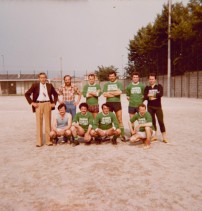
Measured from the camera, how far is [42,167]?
509cm

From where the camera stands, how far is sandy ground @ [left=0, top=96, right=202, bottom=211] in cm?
350

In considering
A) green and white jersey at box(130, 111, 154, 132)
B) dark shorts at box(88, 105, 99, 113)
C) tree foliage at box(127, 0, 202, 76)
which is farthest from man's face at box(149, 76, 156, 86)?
tree foliage at box(127, 0, 202, 76)

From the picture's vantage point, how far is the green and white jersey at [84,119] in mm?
7123

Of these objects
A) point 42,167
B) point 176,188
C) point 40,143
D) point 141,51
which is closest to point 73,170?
point 42,167

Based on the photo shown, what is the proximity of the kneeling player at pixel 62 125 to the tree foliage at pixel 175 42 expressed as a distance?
24.3 m

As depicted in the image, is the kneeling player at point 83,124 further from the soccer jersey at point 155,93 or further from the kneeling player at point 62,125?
the soccer jersey at point 155,93

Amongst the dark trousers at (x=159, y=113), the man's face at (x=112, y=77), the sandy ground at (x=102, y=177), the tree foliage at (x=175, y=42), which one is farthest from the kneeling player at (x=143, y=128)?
the tree foliage at (x=175, y=42)

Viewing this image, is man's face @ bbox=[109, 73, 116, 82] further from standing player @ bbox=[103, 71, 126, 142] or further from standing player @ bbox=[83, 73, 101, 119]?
standing player @ bbox=[83, 73, 101, 119]

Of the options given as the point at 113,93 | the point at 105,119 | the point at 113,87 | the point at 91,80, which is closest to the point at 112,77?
the point at 113,87

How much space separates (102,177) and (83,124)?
9.28ft

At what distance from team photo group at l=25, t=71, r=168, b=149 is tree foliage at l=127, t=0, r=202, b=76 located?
23198mm

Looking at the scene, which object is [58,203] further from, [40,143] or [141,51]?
[141,51]

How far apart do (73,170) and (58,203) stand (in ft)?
4.51

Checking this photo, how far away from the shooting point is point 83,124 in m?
7.16
